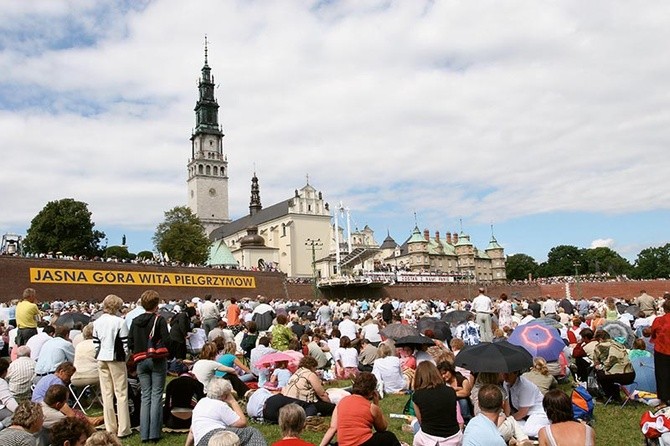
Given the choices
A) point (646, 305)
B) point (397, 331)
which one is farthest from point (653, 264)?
point (397, 331)

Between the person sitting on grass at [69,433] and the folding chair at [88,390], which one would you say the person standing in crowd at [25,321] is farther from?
the person sitting on grass at [69,433]

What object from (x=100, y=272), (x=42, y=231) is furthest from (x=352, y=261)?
(x=100, y=272)

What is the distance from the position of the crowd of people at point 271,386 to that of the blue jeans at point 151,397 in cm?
1

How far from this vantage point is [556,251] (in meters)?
132

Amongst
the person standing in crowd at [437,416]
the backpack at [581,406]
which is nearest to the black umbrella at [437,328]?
the backpack at [581,406]

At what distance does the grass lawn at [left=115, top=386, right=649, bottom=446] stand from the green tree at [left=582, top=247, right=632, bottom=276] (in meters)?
127

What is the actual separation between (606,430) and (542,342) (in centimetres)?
288

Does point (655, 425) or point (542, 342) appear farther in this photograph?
point (542, 342)

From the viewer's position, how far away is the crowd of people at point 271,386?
222 inches

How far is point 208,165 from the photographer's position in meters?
113

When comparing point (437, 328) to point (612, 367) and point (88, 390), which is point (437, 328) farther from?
point (88, 390)

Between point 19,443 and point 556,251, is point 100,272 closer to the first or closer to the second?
point 19,443

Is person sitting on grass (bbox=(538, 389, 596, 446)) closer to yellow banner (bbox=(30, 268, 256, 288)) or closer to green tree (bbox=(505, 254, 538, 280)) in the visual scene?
yellow banner (bbox=(30, 268, 256, 288))

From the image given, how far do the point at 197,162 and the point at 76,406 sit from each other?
10464 centimetres
